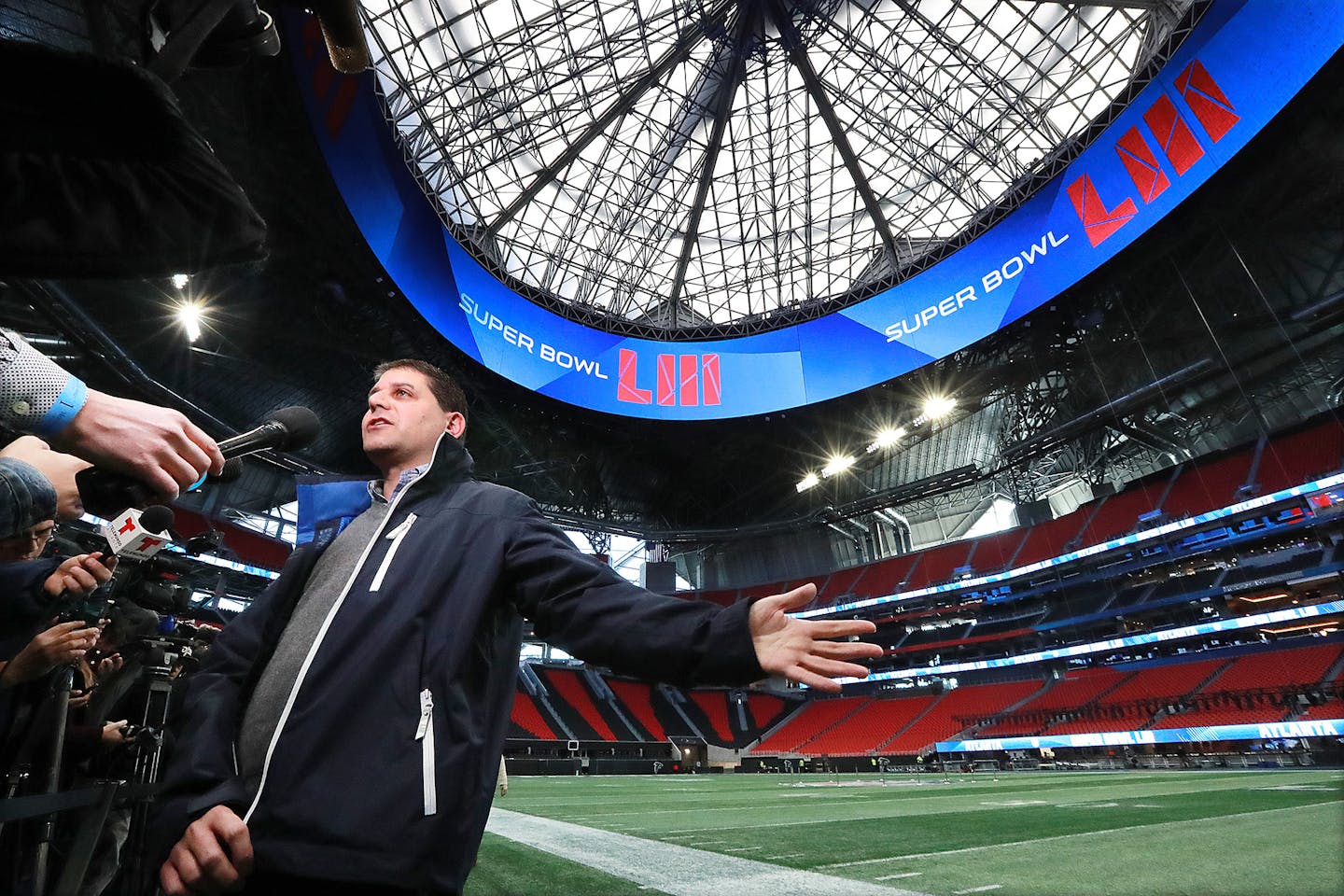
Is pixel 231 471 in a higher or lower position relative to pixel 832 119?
lower

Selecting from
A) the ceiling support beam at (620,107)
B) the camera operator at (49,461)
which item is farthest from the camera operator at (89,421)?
the ceiling support beam at (620,107)

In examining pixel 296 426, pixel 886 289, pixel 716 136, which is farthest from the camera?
pixel 886 289

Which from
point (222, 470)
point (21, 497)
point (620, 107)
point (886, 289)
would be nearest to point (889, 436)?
point (886, 289)

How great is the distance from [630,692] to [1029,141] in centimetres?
3539

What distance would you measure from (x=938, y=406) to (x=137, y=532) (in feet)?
97.5

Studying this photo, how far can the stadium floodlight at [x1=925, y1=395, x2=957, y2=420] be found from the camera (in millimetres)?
28188

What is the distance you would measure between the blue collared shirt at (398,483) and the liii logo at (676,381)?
981 inches

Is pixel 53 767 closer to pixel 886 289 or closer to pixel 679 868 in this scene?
pixel 679 868

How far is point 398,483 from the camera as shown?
2086 mm

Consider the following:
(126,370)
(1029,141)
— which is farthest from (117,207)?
(1029,141)

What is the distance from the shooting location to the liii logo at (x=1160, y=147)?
17.2m

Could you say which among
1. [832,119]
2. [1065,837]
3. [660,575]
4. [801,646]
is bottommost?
[1065,837]

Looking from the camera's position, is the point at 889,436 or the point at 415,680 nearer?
the point at 415,680

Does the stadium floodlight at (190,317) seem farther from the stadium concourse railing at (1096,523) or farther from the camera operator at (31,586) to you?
the stadium concourse railing at (1096,523)
